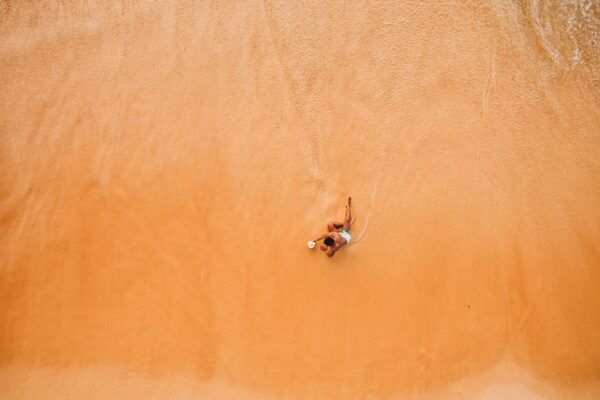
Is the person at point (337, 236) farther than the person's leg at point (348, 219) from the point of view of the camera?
No

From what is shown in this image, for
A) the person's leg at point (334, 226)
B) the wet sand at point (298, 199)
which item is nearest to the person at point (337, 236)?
the person's leg at point (334, 226)

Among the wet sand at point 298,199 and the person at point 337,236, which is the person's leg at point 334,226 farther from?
the wet sand at point 298,199

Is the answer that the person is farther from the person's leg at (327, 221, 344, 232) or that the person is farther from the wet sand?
the wet sand

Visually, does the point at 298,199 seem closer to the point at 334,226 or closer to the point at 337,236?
the point at 334,226

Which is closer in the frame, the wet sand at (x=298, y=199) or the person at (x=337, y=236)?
the person at (x=337, y=236)

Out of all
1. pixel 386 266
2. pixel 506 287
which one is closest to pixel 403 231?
pixel 386 266

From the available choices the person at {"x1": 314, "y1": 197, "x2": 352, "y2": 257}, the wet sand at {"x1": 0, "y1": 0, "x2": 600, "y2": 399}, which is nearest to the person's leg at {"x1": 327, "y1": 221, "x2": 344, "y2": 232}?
the person at {"x1": 314, "y1": 197, "x2": 352, "y2": 257}
